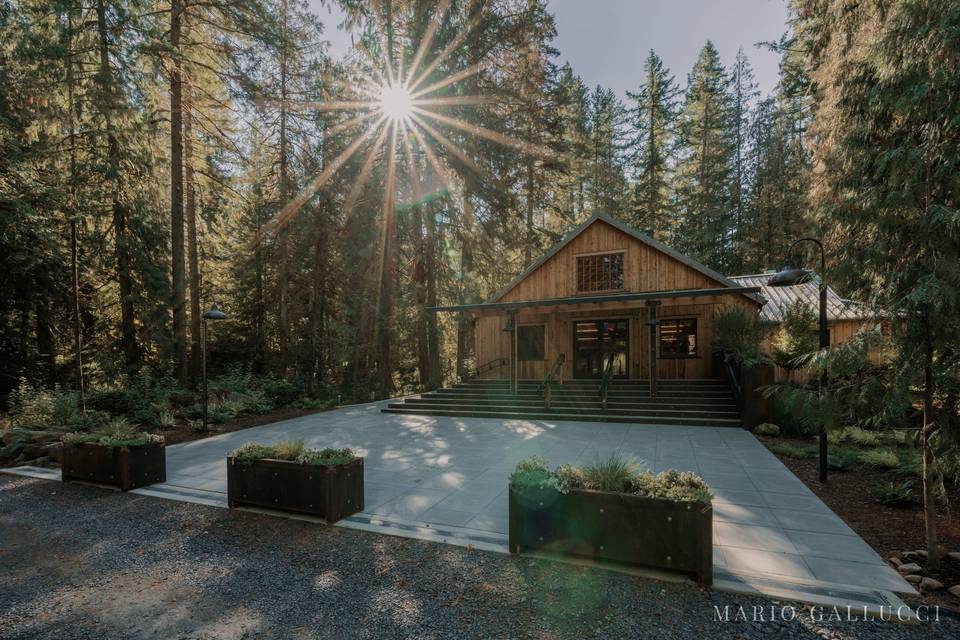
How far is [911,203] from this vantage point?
3277mm

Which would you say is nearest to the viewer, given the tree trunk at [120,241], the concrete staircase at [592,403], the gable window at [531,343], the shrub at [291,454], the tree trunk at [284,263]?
the shrub at [291,454]

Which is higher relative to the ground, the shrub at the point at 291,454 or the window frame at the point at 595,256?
the window frame at the point at 595,256

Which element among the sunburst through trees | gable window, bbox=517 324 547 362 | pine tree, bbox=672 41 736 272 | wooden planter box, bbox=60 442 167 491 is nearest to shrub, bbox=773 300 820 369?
gable window, bbox=517 324 547 362

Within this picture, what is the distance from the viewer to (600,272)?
14.5 metres

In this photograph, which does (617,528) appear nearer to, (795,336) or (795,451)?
(795,451)

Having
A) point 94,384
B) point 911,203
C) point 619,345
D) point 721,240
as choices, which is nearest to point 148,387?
point 94,384

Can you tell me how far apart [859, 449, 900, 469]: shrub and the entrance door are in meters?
7.48

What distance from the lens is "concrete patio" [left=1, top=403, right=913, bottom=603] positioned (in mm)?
3475

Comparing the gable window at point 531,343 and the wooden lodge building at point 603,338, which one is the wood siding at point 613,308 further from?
the gable window at point 531,343

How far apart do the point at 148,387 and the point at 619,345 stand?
47.1ft

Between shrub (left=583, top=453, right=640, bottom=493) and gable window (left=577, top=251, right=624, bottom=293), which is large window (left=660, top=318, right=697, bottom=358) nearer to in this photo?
gable window (left=577, top=251, right=624, bottom=293)

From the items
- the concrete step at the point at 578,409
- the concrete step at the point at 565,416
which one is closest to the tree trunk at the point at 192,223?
the concrete step at the point at 565,416

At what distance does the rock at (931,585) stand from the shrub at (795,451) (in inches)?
169

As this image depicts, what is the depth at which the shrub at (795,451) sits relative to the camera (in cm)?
702
